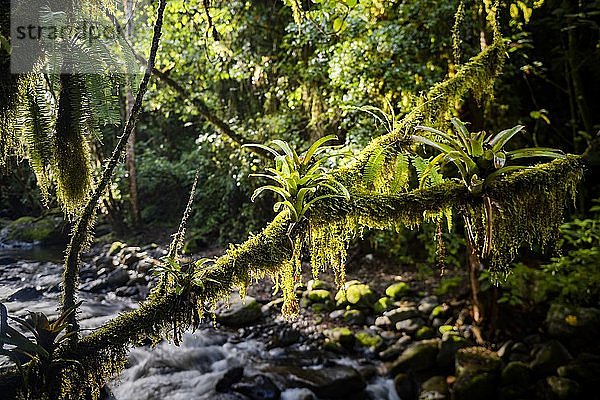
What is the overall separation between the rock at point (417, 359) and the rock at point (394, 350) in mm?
144

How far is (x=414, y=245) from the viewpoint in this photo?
680cm

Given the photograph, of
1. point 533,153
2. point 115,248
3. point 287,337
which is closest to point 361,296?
point 287,337

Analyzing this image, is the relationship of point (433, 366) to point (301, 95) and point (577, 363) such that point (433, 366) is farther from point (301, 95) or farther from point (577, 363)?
point (301, 95)

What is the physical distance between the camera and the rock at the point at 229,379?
4.30 meters

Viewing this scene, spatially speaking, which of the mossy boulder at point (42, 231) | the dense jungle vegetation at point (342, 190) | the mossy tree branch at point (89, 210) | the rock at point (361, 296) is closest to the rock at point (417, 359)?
the dense jungle vegetation at point (342, 190)

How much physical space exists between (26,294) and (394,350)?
5.37 m

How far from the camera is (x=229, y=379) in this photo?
4.38m

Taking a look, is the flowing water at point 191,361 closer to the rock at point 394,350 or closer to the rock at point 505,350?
the rock at point 394,350

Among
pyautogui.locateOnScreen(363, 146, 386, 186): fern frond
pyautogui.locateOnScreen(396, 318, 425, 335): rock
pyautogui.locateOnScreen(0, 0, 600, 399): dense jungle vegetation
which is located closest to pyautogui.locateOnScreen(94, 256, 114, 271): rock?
pyautogui.locateOnScreen(0, 0, 600, 399): dense jungle vegetation

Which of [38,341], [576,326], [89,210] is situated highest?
[89,210]

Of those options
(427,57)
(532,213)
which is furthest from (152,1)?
(532,213)

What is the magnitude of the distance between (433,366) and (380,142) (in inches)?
124

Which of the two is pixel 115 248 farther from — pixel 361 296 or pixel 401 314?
pixel 401 314

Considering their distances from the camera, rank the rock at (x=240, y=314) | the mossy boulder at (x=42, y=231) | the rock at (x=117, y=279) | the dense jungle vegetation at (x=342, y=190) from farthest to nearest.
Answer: the mossy boulder at (x=42, y=231) < the rock at (x=117, y=279) < the rock at (x=240, y=314) < the dense jungle vegetation at (x=342, y=190)
